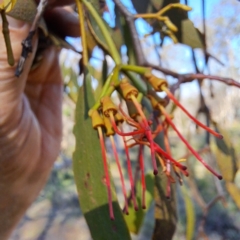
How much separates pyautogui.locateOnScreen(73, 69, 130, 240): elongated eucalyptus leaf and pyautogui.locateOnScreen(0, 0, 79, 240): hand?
0.14 metres

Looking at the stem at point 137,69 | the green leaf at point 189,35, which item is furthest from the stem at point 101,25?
the green leaf at point 189,35

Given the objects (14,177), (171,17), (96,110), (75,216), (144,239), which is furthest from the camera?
(75,216)

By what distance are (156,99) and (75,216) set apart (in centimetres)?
241

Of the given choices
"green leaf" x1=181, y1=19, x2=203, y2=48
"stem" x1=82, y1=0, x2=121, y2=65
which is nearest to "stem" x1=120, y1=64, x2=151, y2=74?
"stem" x1=82, y1=0, x2=121, y2=65

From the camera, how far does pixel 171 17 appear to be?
43 centimetres

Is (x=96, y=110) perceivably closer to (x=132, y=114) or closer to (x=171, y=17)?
(x=132, y=114)

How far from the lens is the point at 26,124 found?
0.58 metres

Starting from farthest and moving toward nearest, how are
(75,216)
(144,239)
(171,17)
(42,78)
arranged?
(75,216), (144,239), (42,78), (171,17)

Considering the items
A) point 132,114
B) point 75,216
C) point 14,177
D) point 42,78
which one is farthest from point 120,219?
point 75,216

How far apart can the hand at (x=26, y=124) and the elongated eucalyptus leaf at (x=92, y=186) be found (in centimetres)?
14

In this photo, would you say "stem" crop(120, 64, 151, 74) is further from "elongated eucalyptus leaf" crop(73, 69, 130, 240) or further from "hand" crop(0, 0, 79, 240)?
"hand" crop(0, 0, 79, 240)

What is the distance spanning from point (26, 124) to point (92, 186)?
0.31 metres

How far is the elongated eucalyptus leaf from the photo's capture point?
0.29 m

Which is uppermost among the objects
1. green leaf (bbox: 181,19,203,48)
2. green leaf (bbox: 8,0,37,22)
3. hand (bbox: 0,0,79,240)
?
green leaf (bbox: 8,0,37,22)
